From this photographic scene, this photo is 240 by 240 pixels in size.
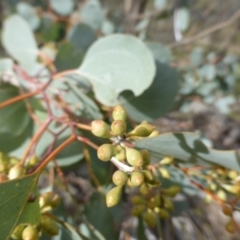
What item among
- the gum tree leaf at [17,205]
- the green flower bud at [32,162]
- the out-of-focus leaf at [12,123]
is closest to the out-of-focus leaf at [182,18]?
the out-of-focus leaf at [12,123]

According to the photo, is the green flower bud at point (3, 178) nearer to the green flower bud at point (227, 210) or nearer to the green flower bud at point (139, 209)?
the green flower bud at point (139, 209)

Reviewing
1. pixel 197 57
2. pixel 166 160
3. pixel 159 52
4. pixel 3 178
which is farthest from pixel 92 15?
pixel 3 178

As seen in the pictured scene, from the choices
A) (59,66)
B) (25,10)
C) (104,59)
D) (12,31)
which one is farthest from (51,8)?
(104,59)

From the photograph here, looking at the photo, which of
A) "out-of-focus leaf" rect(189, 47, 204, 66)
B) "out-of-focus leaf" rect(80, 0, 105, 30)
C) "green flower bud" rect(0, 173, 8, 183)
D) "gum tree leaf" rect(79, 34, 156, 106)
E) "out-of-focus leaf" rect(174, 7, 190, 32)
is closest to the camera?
"green flower bud" rect(0, 173, 8, 183)

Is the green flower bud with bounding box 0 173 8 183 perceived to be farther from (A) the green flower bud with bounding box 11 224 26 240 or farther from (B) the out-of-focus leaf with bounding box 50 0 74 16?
(B) the out-of-focus leaf with bounding box 50 0 74 16

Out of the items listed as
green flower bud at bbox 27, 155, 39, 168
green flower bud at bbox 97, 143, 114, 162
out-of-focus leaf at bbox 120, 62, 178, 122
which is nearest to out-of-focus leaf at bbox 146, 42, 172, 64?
out-of-focus leaf at bbox 120, 62, 178, 122

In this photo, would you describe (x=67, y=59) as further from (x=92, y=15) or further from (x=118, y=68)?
(x=92, y=15)
